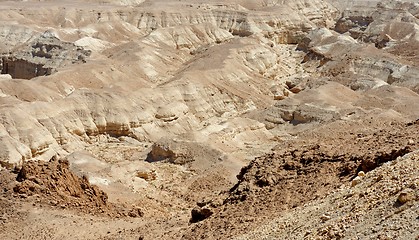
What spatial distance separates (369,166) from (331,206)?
281 centimetres

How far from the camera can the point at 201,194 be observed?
2877 centimetres

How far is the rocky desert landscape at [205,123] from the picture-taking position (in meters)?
15.0

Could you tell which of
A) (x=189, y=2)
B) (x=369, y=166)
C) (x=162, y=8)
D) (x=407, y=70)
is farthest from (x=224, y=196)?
(x=189, y=2)

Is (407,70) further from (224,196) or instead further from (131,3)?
(131,3)

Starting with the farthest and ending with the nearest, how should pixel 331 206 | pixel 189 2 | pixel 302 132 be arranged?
1. pixel 189 2
2. pixel 302 132
3. pixel 331 206

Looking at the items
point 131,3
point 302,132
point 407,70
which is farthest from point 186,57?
point 131,3

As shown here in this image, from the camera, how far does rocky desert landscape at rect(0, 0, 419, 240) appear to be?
15.0 m

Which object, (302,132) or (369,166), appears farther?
(302,132)

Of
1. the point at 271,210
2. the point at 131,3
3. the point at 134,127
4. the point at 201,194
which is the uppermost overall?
the point at 271,210

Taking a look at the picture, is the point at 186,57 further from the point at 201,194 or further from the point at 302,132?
the point at 201,194

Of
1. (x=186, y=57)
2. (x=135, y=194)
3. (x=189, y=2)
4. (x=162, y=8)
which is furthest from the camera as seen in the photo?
(x=189, y=2)

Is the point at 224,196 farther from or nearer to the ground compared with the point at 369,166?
nearer to the ground

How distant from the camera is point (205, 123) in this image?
45.0 m

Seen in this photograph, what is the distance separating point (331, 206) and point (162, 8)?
70.8m
